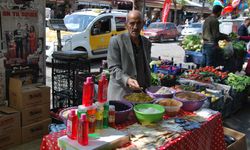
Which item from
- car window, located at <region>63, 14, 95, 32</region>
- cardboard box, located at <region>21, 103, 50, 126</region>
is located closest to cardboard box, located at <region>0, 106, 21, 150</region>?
cardboard box, located at <region>21, 103, 50, 126</region>

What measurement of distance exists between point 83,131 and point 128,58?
1342mm

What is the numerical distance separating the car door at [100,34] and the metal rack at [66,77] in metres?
5.81

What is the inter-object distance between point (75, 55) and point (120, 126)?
237 centimetres

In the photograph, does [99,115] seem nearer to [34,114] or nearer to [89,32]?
[34,114]

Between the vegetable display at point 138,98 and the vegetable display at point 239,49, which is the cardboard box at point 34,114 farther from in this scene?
the vegetable display at point 239,49

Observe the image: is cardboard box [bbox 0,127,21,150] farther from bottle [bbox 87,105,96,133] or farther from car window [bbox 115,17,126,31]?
car window [bbox 115,17,126,31]

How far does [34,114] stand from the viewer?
4004 mm

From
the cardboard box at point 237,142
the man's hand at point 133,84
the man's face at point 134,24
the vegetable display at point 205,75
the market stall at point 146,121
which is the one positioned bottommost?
the cardboard box at point 237,142

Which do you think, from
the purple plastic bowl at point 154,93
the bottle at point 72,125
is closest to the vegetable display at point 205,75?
the purple plastic bowl at point 154,93

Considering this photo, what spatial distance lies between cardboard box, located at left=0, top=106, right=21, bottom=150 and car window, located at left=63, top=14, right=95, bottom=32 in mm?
6801

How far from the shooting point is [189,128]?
7.88 ft

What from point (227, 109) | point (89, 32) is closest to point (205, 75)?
point (227, 109)

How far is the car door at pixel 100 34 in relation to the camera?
10.5 m

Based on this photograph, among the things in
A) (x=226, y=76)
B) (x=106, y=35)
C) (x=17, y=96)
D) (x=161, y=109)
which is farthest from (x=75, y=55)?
(x=106, y=35)
